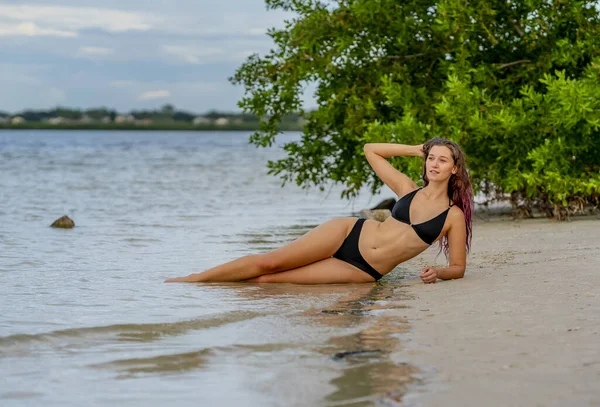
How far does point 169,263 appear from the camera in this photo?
9945 millimetres

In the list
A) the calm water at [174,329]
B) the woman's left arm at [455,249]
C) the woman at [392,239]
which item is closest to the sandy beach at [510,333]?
the woman's left arm at [455,249]

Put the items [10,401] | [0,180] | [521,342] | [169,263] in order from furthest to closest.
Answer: [0,180], [169,263], [521,342], [10,401]

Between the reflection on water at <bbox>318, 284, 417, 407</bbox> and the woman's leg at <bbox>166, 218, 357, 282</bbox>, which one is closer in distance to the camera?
the reflection on water at <bbox>318, 284, 417, 407</bbox>

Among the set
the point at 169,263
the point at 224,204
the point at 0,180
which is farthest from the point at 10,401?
the point at 0,180

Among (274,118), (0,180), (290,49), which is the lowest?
(0,180)

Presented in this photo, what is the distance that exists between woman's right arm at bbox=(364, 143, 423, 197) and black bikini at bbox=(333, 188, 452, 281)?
0.20m

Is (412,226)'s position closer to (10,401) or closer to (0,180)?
(10,401)

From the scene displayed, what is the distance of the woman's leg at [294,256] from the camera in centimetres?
793

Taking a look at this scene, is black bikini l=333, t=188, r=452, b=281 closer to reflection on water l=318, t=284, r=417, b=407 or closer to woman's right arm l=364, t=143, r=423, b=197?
woman's right arm l=364, t=143, r=423, b=197

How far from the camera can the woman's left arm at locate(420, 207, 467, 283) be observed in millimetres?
7664

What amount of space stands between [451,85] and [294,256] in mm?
4675

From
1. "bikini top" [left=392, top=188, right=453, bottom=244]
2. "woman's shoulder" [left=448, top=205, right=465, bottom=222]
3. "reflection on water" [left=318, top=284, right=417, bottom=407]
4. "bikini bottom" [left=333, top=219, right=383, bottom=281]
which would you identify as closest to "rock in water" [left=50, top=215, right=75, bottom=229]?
"bikini bottom" [left=333, top=219, right=383, bottom=281]

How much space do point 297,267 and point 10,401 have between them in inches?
152

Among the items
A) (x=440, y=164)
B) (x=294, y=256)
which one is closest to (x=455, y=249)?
(x=440, y=164)
